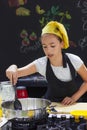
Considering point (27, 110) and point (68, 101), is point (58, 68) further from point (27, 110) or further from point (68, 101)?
point (27, 110)

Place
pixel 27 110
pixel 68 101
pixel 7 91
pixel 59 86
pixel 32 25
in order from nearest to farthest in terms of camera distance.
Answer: pixel 27 110 < pixel 7 91 < pixel 68 101 < pixel 59 86 < pixel 32 25

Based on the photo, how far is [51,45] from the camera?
74.7 inches

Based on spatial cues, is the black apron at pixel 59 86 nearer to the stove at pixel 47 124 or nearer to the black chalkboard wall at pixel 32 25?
the stove at pixel 47 124

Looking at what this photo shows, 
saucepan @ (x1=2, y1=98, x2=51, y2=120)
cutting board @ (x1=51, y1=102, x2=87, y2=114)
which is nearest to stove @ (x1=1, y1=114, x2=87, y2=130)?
saucepan @ (x1=2, y1=98, x2=51, y2=120)

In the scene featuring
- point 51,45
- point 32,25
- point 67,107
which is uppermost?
point 32,25

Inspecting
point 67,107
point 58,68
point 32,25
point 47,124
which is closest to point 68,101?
point 67,107

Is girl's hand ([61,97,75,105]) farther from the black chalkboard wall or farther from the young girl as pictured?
the black chalkboard wall

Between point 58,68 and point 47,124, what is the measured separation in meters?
0.72

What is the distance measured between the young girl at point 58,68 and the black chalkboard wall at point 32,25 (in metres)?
0.98

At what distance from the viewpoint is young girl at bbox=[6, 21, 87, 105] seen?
6.23 ft

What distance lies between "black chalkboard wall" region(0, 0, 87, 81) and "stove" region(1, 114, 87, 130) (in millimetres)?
1635

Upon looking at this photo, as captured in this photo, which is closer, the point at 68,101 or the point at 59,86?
the point at 68,101

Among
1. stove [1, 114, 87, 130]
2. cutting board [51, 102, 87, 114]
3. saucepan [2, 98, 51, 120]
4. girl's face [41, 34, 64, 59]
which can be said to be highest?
girl's face [41, 34, 64, 59]

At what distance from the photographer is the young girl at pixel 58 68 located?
1.90 m
